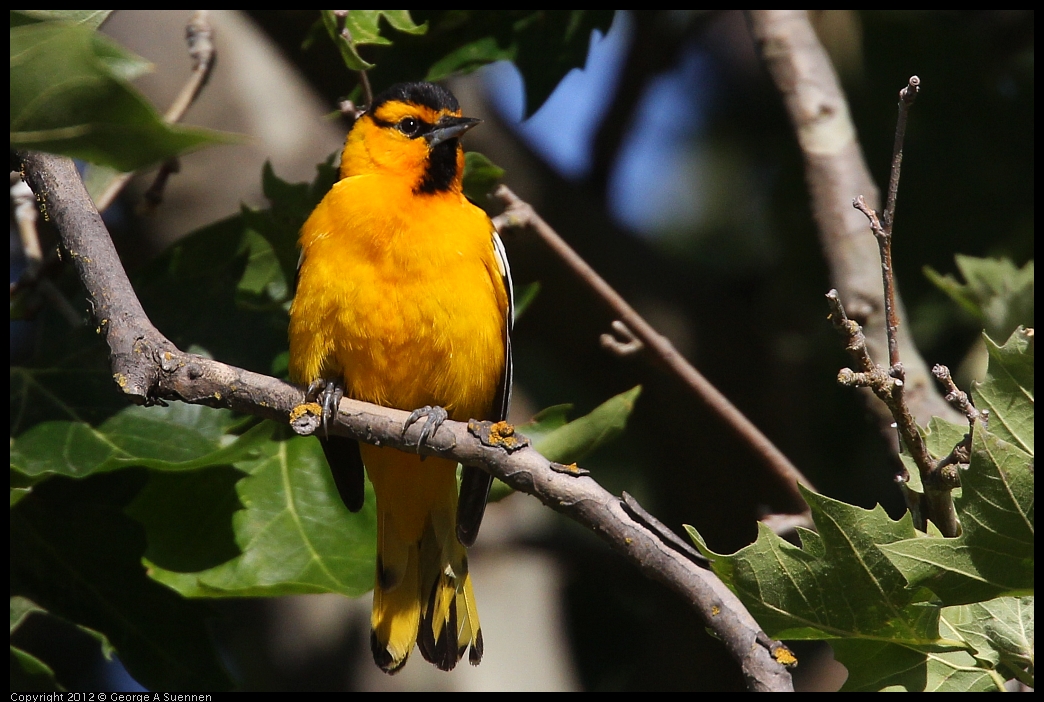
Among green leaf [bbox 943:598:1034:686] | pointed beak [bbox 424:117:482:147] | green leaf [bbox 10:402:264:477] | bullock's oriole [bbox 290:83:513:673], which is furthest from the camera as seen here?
pointed beak [bbox 424:117:482:147]

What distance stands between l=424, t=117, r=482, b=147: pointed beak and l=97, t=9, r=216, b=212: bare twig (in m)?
0.90

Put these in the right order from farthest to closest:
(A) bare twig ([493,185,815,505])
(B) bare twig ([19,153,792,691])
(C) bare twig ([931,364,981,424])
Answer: (A) bare twig ([493,185,815,505]), (B) bare twig ([19,153,792,691]), (C) bare twig ([931,364,981,424])

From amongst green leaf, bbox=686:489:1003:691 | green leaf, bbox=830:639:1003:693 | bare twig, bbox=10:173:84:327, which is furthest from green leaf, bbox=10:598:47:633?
green leaf, bbox=830:639:1003:693

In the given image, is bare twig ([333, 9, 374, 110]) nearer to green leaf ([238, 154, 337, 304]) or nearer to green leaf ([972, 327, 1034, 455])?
green leaf ([238, 154, 337, 304])

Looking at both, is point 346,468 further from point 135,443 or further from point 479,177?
point 479,177

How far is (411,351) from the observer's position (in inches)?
129

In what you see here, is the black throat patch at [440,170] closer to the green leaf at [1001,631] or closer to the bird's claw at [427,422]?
the bird's claw at [427,422]

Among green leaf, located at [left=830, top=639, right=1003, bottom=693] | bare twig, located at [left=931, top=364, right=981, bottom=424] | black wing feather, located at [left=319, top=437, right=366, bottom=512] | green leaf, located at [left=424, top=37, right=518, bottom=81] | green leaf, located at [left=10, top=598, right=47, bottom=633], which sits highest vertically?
bare twig, located at [left=931, top=364, right=981, bottom=424]

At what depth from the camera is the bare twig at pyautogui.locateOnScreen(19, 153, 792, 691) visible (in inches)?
84.6

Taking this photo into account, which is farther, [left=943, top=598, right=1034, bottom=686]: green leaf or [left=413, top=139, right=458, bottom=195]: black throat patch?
[left=413, top=139, right=458, bottom=195]: black throat patch

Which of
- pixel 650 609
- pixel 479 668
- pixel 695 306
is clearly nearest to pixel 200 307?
pixel 479 668

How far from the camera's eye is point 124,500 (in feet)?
10.6

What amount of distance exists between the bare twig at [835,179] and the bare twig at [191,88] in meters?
2.29

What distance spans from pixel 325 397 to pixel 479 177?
4.35 ft
